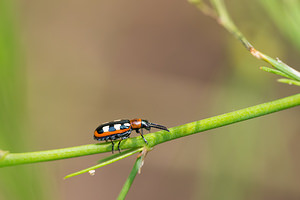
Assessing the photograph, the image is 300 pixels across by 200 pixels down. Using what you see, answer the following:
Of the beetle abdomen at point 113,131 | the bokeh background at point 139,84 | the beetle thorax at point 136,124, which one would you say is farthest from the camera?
the bokeh background at point 139,84

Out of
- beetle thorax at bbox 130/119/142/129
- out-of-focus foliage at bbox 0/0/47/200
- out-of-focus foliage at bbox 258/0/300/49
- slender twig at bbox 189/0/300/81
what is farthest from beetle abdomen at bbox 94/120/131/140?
out-of-focus foliage at bbox 258/0/300/49

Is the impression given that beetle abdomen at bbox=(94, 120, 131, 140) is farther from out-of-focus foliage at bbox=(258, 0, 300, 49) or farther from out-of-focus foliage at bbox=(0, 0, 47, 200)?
out-of-focus foliage at bbox=(258, 0, 300, 49)

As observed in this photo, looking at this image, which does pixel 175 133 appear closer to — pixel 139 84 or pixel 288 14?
pixel 288 14

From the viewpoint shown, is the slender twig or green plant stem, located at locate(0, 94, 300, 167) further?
the slender twig

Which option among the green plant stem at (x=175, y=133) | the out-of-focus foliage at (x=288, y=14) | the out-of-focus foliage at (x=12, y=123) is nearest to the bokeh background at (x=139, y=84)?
the out-of-focus foliage at (x=288, y=14)

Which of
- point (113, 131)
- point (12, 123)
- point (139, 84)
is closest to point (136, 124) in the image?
point (113, 131)

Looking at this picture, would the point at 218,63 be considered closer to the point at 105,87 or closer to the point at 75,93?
the point at 105,87

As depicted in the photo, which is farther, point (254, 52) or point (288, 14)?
point (288, 14)

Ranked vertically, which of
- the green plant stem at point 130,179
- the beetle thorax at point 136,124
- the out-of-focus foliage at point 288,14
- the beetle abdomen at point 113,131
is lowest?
the green plant stem at point 130,179

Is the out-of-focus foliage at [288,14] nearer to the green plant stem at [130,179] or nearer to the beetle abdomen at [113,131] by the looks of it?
the beetle abdomen at [113,131]
